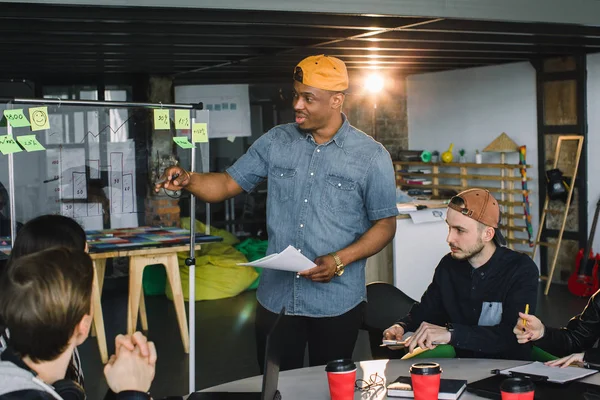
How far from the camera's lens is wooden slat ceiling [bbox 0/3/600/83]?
4953 mm

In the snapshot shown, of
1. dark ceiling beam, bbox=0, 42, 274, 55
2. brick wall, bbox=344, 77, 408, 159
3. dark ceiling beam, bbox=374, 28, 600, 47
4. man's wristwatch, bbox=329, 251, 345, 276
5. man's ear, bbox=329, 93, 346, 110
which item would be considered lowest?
man's wristwatch, bbox=329, 251, 345, 276

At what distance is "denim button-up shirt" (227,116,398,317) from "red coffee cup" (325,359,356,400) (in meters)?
0.93

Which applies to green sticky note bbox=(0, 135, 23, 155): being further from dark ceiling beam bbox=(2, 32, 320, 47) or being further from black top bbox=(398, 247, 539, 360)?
black top bbox=(398, 247, 539, 360)

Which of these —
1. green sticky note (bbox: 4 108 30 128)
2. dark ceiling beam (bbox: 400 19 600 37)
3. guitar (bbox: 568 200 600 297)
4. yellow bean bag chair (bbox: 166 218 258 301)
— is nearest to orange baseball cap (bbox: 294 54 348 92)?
green sticky note (bbox: 4 108 30 128)

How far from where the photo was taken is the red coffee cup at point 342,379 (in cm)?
243

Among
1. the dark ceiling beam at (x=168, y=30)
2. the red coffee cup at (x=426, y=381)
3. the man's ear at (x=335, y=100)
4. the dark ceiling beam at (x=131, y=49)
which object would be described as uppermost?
the dark ceiling beam at (x=131, y=49)

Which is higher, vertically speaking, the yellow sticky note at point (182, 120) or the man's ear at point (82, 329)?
the yellow sticky note at point (182, 120)

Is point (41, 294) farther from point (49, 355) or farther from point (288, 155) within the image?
point (288, 155)

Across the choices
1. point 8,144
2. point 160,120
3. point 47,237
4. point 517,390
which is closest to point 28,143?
point 8,144

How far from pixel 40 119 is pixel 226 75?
521cm

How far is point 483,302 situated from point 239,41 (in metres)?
3.42

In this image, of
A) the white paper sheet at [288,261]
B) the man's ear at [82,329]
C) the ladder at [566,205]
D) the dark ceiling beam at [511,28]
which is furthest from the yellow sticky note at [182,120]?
the ladder at [566,205]

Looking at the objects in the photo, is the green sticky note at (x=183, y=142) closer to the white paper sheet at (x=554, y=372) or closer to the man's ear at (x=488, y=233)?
the man's ear at (x=488, y=233)

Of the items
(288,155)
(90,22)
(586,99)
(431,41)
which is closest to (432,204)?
(431,41)
